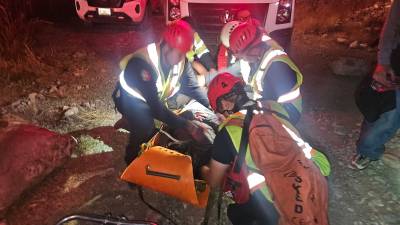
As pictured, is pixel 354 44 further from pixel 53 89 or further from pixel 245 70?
pixel 53 89

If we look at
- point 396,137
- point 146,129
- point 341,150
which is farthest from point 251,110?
point 396,137

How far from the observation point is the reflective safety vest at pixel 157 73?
10.4 ft

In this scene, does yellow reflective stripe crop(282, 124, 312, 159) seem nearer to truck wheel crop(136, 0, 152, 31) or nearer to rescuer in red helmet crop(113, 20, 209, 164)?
rescuer in red helmet crop(113, 20, 209, 164)

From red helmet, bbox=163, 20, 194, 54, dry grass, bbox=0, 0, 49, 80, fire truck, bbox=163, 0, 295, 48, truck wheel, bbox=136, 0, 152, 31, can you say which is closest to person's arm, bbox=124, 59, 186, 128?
red helmet, bbox=163, 20, 194, 54

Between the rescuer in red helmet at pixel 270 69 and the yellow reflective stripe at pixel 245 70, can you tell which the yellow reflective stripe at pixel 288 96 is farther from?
the yellow reflective stripe at pixel 245 70

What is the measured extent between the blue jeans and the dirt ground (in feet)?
0.76

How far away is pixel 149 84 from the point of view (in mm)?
3121

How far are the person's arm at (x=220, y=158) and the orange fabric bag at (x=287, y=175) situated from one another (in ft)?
0.79

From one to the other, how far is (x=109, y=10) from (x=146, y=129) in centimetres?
426

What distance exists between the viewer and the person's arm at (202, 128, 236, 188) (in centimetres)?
224

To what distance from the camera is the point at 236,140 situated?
2121 mm

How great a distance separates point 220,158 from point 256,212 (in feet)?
1.30

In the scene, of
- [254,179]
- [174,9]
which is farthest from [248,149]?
[174,9]

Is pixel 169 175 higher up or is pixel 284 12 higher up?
pixel 284 12
